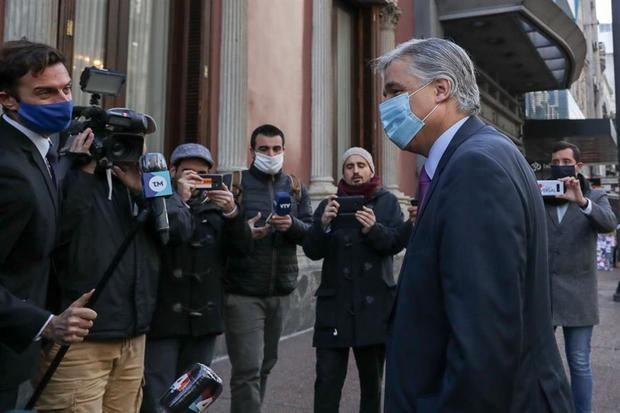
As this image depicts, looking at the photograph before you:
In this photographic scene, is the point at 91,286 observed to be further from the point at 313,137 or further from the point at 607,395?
the point at 313,137

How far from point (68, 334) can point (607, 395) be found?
485 cm

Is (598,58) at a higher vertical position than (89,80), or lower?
higher

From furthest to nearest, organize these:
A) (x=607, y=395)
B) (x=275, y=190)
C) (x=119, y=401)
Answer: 1. (x=607, y=395)
2. (x=275, y=190)
3. (x=119, y=401)

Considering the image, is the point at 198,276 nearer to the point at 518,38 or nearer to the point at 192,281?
the point at 192,281

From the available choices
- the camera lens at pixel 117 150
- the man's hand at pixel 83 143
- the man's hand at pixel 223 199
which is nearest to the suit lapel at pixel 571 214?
the man's hand at pixel 223 199

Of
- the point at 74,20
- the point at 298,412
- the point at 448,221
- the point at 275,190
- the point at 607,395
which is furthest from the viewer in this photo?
the point at 74,20

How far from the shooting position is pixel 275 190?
4277 mm

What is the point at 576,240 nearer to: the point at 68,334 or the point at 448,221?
the point at 448,221

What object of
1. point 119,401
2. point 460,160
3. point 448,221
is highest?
point 460,160

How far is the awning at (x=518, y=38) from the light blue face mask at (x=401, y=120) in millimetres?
11746

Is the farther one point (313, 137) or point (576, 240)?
point (313, 137)

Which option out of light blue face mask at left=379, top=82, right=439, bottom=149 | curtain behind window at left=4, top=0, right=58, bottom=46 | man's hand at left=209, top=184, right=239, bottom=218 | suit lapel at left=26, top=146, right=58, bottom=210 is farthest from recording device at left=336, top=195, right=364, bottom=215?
curtain behind window at left=4, top=0, right=58, bottom=46

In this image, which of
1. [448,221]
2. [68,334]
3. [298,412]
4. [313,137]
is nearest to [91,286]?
[68,334]

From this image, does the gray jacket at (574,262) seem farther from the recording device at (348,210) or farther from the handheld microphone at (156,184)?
the handheld microphone at (156,184)
